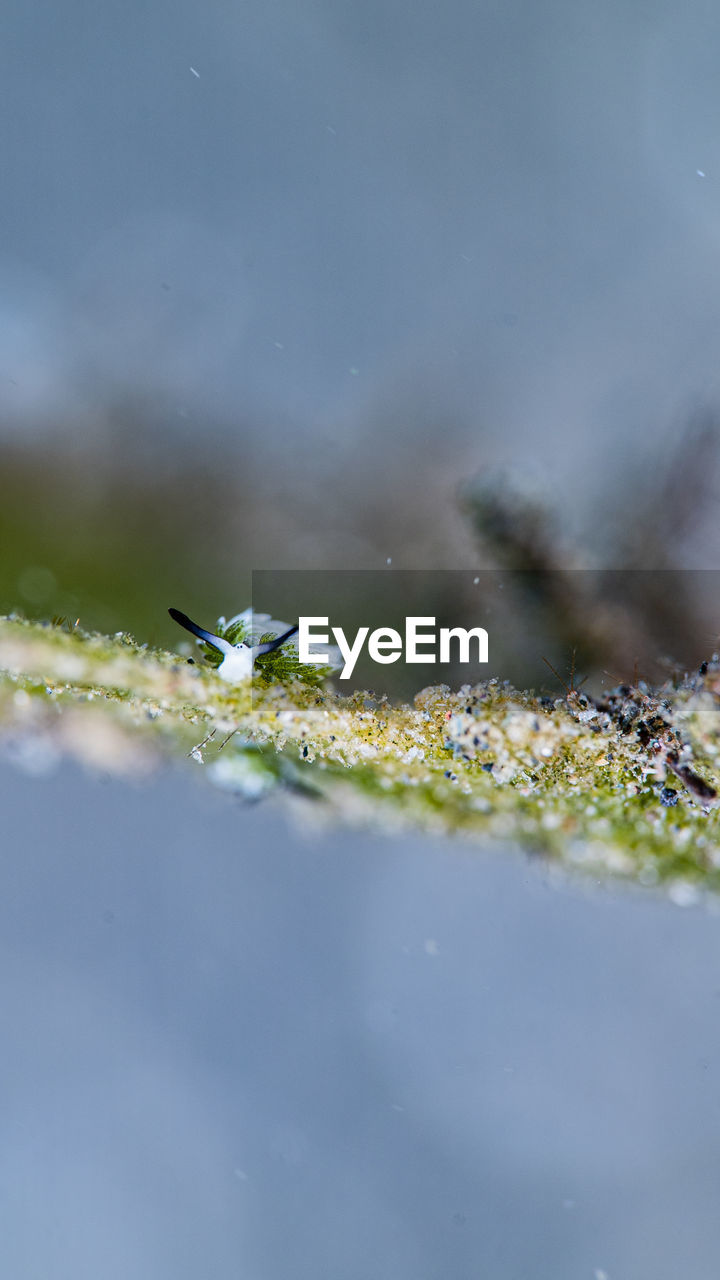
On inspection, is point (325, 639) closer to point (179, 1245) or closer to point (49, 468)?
point (49, 468)

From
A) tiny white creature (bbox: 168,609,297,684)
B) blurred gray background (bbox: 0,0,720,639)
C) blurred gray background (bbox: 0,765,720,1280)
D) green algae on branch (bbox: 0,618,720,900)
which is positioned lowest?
blurred gray background (bbox: 0,765,720,1280)

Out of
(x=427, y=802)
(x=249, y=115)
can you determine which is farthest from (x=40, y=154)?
(x=427, y=802)

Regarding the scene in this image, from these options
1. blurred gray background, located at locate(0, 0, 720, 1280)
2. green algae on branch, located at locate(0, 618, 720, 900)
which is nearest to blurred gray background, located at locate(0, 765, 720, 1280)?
blurred gray background, located at locate(0, 0, 720, 1280)

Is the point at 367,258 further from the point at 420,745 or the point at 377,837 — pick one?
the point at 377,837

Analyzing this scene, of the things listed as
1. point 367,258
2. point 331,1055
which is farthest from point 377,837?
point 367,258

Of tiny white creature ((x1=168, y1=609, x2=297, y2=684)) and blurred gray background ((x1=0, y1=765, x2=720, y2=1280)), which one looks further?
tiny white creature ((x1=168, y1=609, x2=297, y2=684))

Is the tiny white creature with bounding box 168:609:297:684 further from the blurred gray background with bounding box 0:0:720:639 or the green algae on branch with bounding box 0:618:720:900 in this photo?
the blurred gray background with bounding box 0:0:720:639
